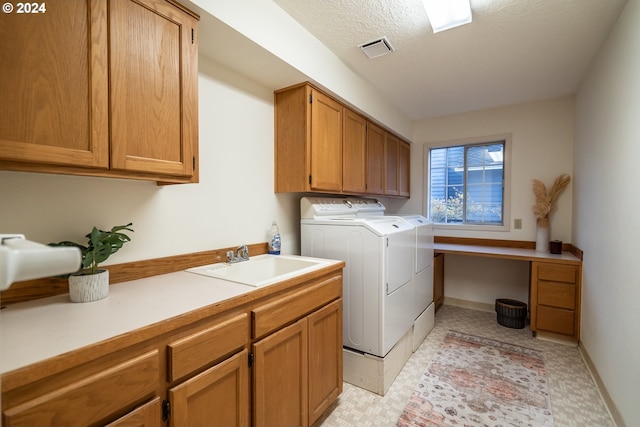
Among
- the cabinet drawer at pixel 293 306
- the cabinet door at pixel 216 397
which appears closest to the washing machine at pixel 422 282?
the cabinet drawer at pixel 293 306

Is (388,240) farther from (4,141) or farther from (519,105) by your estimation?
(519,105)

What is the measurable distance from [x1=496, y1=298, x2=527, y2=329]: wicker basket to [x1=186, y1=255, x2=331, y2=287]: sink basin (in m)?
2.42

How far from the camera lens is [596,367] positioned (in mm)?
2031

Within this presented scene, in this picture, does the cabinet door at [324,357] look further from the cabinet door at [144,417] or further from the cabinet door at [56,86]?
the cabinet door at [56,86]

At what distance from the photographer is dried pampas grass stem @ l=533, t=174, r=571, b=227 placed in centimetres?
303

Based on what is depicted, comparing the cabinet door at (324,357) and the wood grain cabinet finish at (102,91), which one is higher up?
the wood grain cabinet finish at (102,91)

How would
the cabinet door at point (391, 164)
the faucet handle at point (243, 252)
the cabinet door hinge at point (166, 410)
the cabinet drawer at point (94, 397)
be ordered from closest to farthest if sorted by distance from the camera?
1. the cabinet drawer at point (94, 397)
2. the cabinet door hinge at point (166, 410)
3. the faucet handle at point (243, 252)
4. the cabinet door at point (391, 164)

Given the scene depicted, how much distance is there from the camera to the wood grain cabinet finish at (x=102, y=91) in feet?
2.83

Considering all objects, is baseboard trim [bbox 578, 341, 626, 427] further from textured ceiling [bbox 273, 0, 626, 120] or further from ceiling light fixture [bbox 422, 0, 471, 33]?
ceiling light fixture [bbox 422, 0, 471, 33]

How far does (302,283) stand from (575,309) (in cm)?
272

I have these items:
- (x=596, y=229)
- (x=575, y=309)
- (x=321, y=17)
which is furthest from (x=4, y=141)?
(x=575, y=309)

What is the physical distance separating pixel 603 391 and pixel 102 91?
10.6 ft

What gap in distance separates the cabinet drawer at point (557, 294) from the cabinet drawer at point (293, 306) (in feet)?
7.29

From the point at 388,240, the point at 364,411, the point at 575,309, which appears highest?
the point at 388,240
